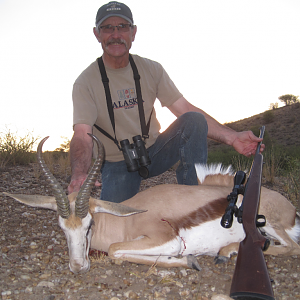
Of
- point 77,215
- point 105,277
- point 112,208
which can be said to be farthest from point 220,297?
point 77,215

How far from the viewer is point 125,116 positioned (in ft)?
14.8

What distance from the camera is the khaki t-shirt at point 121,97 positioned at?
14.3ft

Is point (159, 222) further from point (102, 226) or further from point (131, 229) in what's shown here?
point (102, 226)

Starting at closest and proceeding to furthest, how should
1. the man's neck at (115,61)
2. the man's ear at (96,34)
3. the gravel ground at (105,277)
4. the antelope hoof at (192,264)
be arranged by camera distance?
the gravel ground at (105,277), the antelope hoof at (192,264), the man's neck at (115,61), the man's ear at (96,34)

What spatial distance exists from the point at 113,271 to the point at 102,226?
579 mm

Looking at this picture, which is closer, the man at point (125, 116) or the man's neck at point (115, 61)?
the man at point (125, 116)

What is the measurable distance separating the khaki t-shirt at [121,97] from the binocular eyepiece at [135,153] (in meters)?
0.33

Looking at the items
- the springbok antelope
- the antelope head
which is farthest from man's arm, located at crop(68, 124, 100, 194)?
the antelope head

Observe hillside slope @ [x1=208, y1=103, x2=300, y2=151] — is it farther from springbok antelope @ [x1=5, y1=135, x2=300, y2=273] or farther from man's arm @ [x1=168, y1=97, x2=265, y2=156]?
springbok antelope @ [x1=5, y1=135, x2=300, y2=273]

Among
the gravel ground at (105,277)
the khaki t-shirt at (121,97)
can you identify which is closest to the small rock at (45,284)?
the gravel ground at (105,277)

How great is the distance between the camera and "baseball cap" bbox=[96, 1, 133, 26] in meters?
4.41

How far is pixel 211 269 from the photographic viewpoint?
118 inches

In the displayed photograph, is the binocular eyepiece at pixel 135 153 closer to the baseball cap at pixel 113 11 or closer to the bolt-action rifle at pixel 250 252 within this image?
the bolt-action rifle at pixel 250 252

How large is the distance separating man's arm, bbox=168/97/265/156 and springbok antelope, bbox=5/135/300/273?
0.68 m
